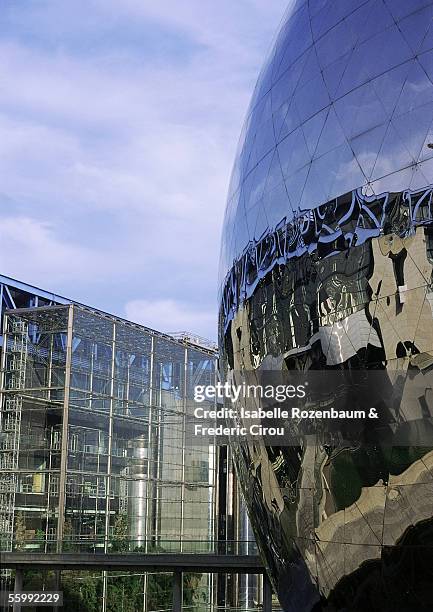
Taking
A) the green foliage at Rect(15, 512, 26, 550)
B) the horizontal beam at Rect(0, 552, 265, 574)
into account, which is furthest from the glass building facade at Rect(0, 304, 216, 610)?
the horizontal beam at Rect(0, 552, 265, 574)

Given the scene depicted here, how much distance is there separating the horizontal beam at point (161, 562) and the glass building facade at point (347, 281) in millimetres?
15480

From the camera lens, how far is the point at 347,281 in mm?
4551

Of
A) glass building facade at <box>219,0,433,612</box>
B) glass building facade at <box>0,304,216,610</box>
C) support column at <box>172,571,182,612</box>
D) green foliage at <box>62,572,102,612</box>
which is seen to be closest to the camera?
glass building facade at <box>219,0,433,612</box>

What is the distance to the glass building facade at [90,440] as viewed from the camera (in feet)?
105

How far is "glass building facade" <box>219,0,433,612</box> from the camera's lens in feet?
14.2

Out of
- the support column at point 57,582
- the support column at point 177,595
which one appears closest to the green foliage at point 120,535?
the support column at point 57,582

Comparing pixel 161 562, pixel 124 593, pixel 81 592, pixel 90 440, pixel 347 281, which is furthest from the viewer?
pixel 90 440

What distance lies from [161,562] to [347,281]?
17.8m

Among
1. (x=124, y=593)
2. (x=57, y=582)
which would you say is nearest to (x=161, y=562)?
(x=57, y=582)

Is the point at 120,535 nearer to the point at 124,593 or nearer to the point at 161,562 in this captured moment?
the point at 124,593

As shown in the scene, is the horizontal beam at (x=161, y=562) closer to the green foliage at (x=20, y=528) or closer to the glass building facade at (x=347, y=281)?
the green foliage at (x=20, y=528)

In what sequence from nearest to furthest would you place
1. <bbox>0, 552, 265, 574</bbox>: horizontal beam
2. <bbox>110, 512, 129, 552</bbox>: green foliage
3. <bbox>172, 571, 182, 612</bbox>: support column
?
<bbox>172, 571, 182, 612</bbox>: support column < <bbox>0, 552, 265, 574</bbox>: horizontal beam < <bbox>110, 512, 129, 552</bbox>: green foliage

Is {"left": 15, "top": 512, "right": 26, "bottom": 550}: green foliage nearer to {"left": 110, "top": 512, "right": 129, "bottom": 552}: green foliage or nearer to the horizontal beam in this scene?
{"left": 110, "top": 512, "right": 129, "bottom": 552}: green foliage

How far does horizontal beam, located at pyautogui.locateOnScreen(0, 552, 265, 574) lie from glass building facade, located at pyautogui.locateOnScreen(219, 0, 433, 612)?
1548cm
